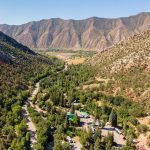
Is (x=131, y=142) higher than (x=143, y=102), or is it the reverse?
(x=143, y=102)

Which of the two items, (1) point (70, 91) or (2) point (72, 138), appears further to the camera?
(1) point (70, 91)

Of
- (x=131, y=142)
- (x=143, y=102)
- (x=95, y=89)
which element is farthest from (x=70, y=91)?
(x=131, y=142)

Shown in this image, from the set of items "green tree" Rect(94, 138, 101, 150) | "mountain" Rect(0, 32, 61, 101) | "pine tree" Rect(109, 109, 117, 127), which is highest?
"mountain" Rect(0, 32, 61, 101)

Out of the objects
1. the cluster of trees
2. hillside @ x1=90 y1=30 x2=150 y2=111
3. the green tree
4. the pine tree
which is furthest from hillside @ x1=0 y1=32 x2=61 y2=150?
hillside @ x1=90 y1=30 x2=150 y2=111

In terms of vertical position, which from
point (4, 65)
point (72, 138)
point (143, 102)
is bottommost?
point (72, 138)

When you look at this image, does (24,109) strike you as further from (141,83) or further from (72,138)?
(141,83)

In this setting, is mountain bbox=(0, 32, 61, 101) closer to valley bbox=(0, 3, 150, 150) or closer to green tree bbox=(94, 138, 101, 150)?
valley bbox=(0, 3, 150, 150)
